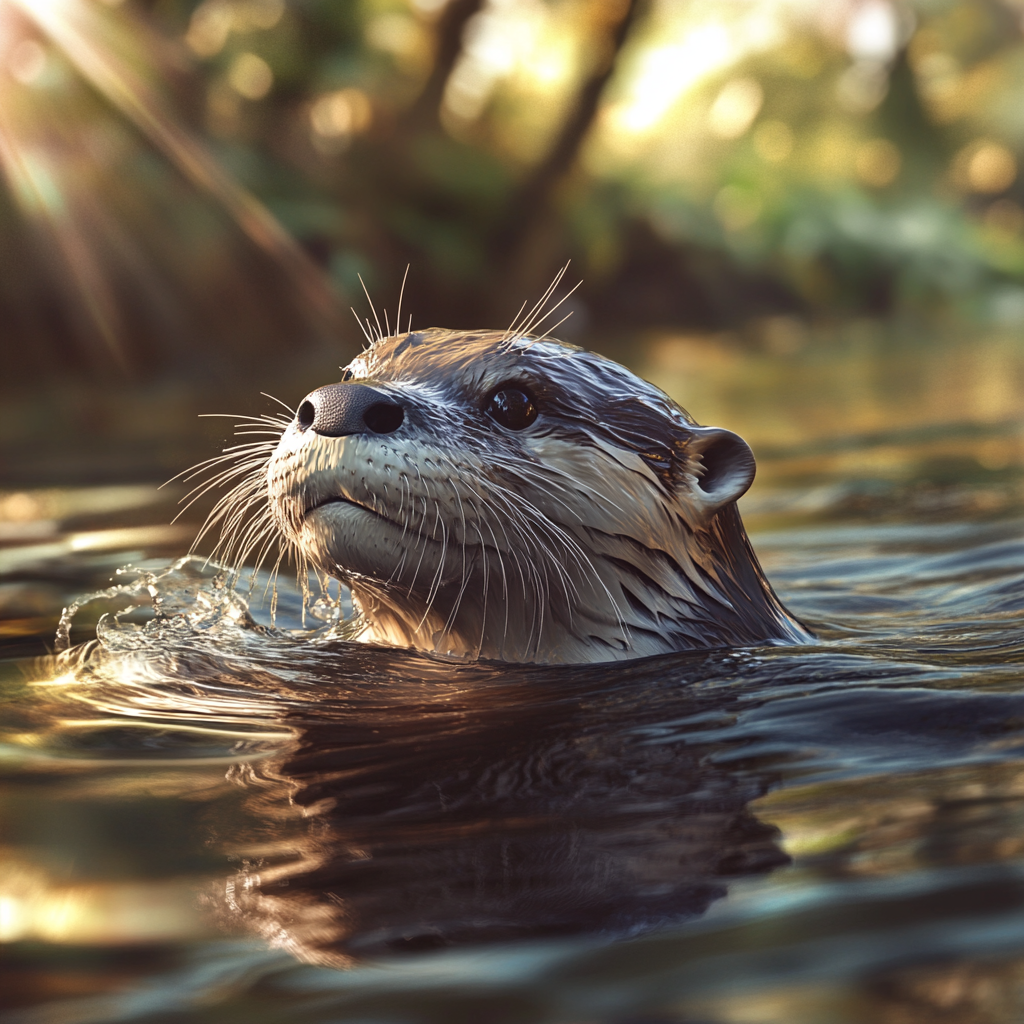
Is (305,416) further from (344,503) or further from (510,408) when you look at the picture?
(510,408)

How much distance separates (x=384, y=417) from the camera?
2486mm

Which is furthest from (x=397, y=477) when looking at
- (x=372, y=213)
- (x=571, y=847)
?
(x=372, y=213)

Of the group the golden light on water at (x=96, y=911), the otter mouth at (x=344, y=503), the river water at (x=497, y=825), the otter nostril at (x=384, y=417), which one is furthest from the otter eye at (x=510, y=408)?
the golden light on water at (x=96, y=911)

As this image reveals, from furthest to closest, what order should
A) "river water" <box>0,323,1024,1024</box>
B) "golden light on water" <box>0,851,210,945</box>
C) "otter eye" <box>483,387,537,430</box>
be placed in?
"otter eye" <box>483,387,537,430</box>, "golden light on water" <box>0,851,210,945</box>, "river water" <box>0,323,1024,1024</box>

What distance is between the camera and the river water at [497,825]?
4.21 feet

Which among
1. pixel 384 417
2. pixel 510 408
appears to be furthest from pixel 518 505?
Answer: pixel 384 417

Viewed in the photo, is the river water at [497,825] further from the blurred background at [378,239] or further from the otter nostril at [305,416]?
the blurred background at [378,239]

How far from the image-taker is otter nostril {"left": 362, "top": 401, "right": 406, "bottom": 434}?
2457 millimetres

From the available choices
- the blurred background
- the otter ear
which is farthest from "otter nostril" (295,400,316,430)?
the blurred background

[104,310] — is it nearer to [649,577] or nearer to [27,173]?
[27,173]

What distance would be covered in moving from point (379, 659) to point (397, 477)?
511 millimetres

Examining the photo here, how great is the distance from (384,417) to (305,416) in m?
0.14

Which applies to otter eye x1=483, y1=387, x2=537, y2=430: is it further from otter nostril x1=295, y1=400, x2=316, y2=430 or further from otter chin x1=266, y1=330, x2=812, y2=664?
otter nostril x1=295, y1=400, x2=316, y2=430

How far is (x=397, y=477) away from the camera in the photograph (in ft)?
8.01
